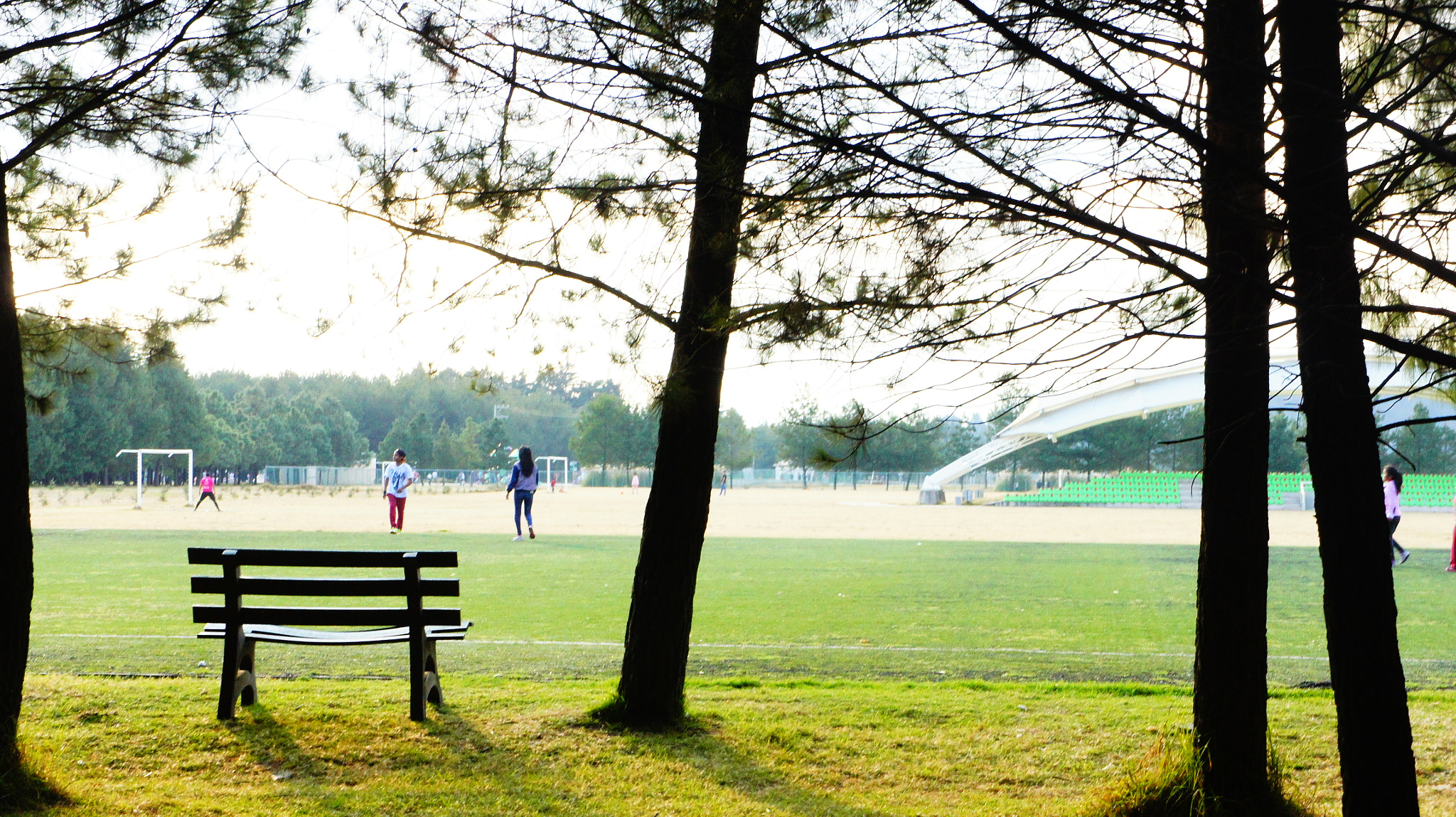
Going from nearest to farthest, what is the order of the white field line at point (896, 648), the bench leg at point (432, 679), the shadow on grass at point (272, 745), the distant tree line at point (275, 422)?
the shadow on grass at point (272, 745) < the bench leg at point (432, 679) < the white field line at point (896, 648) < the distant tree line at point (275, 422)

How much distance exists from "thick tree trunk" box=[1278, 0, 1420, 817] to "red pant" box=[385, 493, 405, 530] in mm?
18761

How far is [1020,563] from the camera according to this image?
16.9 metres

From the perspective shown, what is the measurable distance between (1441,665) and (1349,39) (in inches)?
240

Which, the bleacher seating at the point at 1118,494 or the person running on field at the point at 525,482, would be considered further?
the bleacher seating at the point at 1118,494

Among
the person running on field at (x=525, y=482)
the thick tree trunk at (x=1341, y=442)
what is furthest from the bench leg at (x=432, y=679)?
the person running on field at (x=525, y=482)

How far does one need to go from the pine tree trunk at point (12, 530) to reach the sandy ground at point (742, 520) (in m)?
18.5

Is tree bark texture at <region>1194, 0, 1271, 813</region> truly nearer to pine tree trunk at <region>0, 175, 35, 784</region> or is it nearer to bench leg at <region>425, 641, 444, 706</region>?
bench leg at <region>425, 641, 444, 706</region>

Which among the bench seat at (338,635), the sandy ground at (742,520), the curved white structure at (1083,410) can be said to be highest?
the curved white structure at (1083,410)

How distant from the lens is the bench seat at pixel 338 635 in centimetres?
535

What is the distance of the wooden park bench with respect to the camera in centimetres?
522

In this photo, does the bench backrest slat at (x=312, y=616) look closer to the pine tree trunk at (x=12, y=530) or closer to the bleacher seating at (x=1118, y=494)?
the pine tree trunk at (x=12, y=530)

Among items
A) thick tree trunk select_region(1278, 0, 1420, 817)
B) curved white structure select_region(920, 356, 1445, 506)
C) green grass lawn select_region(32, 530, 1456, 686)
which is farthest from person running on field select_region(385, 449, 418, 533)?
curved white structure select_region(920, 356, 1445, 506)

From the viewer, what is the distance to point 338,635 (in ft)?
18.1

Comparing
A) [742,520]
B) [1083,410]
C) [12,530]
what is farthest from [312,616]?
[1083,410]
